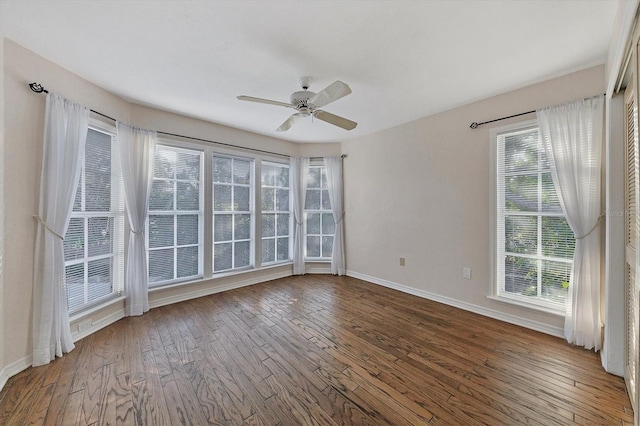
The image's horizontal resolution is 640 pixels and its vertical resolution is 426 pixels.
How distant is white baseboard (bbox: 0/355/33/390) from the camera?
179 centimetres

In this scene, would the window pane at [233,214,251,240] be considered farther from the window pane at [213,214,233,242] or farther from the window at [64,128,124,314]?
the window at [64,128,124,314]

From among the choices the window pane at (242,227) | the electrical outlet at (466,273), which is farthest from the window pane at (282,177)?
the electrical outlet at (466,273)

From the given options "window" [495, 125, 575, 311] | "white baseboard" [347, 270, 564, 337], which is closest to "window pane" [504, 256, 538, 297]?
"window" [495, 125, 575, 311]

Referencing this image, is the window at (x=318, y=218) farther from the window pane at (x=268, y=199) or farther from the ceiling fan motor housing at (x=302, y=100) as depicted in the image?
the ceiling fan motor housing at (x=302, y=100)

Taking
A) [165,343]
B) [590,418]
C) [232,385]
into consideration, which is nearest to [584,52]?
[590,418]

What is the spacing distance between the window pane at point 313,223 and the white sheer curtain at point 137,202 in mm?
2727

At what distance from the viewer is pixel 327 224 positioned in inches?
194

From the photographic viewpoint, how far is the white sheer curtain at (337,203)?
4.71m

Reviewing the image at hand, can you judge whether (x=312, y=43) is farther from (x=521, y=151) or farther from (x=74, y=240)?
(x=74, y=240)

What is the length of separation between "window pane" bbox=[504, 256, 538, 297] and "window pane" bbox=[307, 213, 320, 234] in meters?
3.08

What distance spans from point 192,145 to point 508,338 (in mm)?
4563

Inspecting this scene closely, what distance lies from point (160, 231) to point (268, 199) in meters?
1.81

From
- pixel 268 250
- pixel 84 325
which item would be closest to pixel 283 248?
pixel 268 250

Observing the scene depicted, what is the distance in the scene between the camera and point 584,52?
2078mm
